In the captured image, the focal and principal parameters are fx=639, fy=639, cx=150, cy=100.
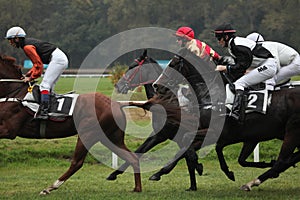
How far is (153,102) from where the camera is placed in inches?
373

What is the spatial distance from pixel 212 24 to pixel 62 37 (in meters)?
14.9

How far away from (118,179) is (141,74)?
2003 mm

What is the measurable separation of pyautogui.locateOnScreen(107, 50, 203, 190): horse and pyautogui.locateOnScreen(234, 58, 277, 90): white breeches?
3.28ft

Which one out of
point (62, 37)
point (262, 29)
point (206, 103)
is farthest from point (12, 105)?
point (62, 37)

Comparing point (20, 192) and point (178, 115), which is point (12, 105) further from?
point (178, 115)

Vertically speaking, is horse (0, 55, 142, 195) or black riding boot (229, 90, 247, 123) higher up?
black riding boot (229, 90, 247, 123)

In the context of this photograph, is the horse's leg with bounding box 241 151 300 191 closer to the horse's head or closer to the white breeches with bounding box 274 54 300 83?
the white breeches with bounding box 274 54 300 83

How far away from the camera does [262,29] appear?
58.2m

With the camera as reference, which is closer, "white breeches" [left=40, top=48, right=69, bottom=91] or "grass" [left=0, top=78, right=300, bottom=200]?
"grass" [left=0, top=78, right=300, bottom=200]

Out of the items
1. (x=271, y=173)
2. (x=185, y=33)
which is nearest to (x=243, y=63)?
(x=185, y=33)

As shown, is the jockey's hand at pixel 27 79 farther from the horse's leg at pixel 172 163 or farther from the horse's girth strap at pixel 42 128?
the horse's leg at pixel 172 163

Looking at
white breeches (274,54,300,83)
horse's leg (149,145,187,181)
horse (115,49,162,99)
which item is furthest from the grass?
white breeches (274,54,300,83)

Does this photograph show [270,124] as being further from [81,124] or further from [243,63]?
[81,124]

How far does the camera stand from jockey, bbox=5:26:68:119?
926 centimetres
